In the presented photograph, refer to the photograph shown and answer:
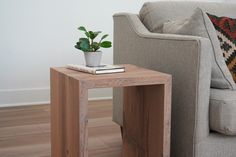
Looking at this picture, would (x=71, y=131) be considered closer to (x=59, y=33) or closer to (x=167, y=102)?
(x=167, y=102)

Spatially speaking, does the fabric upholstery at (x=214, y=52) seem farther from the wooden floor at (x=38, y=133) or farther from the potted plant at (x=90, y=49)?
the wooden floor at (x=38, y=133)

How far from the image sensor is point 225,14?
2.05 metres

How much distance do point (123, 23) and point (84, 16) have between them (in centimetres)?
134

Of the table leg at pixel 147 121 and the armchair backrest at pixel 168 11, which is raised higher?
the armchair backrest at pixel 168 11

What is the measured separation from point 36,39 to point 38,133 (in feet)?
3.50

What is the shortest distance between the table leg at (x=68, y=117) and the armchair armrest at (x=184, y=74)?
44cm

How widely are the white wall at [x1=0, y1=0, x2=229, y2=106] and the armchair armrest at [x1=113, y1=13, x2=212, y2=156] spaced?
1.49 m

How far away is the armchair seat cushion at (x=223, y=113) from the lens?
135 cm

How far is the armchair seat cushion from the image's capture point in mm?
1351

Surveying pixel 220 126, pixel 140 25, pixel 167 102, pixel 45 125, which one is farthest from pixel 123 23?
pixel 45 125

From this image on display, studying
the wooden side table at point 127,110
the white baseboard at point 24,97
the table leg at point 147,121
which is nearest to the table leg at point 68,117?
the wooden side table at point 127,110

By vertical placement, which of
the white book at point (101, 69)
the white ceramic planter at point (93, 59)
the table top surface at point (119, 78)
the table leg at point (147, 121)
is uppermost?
the white ceramic planter at point (93, 59)

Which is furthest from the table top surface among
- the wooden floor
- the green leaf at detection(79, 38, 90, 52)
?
the wooden floor

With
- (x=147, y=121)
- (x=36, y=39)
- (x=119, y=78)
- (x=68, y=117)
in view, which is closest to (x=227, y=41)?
(x=147, y=121)
